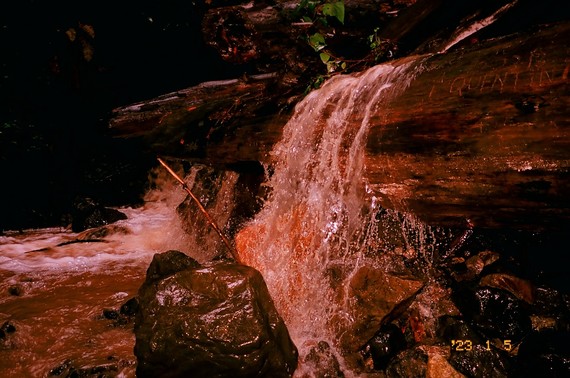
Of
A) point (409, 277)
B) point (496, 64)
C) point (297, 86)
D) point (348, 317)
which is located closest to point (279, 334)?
point (348, 317)

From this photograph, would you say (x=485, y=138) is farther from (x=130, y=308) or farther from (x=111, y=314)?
(x=111, y=314)

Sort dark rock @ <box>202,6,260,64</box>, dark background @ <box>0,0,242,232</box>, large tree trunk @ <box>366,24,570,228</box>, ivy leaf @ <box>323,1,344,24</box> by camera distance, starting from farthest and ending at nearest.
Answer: dark rock @ <box>202,6,260,64</box> < dark background @ <box>0,0,242,232</box> < ivy leaf @ <box>323,1,344,24</box> < large tree trunk @ <box>366,24,570,228</box>

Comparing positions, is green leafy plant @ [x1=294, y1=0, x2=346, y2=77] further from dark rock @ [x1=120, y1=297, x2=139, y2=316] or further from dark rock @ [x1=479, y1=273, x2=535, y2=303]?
dark rock @ [x1=120, y1=297, x2=139, y2=316]

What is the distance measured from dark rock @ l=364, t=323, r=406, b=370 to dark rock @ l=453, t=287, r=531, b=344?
2.20 feet

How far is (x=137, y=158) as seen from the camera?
8648mm

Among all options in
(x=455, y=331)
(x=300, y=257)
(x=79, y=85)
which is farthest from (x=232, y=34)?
(x=455, y=331)

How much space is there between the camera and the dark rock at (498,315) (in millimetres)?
2727

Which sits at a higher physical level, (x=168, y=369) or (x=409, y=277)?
(x=168, y=369)

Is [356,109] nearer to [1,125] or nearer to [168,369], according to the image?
[168,369]

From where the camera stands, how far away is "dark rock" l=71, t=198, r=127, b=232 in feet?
22.0

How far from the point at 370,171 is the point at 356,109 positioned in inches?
25.0

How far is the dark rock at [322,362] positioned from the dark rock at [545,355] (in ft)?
4.53

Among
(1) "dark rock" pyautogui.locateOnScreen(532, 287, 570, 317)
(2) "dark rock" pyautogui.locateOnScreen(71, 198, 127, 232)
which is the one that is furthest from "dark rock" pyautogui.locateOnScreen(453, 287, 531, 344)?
(2) "dark rock" pyautogui.locateOnScreen(71, 198, 127, 232)

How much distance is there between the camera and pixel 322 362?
2.84 metres
